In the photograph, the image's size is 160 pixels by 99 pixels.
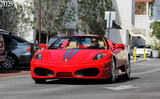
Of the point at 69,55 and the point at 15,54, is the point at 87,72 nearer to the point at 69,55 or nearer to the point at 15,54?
the point at 69,55

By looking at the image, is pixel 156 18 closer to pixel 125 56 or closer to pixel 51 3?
pixel 51 3

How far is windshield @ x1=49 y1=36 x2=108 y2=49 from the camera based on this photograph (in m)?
13.3

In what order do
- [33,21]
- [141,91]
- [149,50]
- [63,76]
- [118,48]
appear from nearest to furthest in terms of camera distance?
[141,91], [63,76], [118,48], [33,21], [149,50]

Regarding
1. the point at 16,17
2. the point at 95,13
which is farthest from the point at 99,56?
the point at 16,17

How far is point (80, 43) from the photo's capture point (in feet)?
44.7

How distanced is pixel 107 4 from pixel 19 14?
771 cm

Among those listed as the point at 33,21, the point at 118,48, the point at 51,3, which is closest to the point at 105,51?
the point at 118,48

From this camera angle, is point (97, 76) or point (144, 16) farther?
point (144, 16)

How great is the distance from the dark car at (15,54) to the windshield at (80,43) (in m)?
7.34

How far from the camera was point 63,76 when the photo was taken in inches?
479

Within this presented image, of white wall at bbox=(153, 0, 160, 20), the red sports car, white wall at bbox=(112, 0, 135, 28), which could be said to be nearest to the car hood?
the red sports car

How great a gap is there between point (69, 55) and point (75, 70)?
44 centimetres

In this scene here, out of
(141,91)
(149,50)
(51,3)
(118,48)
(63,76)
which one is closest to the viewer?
(141,91)

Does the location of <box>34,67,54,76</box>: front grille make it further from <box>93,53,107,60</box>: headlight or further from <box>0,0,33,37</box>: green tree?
<box>0,0,33,37</box>: green tree
